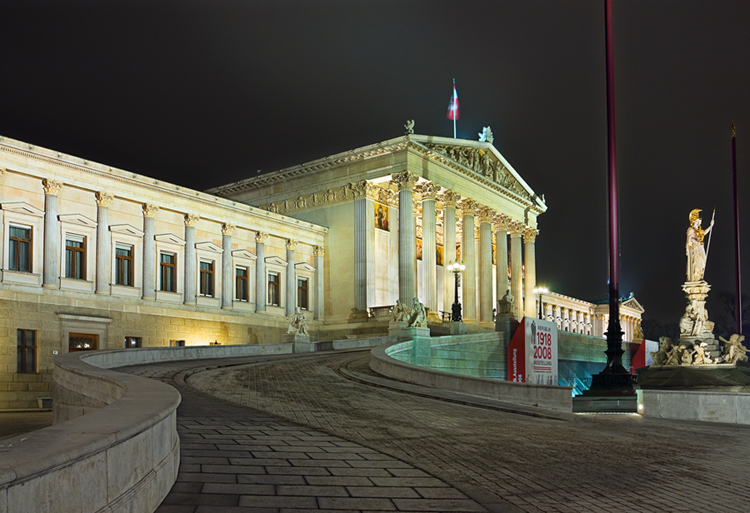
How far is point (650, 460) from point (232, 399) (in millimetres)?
8008

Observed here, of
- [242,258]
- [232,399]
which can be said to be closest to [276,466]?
[232,399]

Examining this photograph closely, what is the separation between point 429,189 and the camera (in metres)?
53.4

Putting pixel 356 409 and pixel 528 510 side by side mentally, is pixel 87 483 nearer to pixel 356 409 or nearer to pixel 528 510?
pixel 528 510

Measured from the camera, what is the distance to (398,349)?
96.3 ft

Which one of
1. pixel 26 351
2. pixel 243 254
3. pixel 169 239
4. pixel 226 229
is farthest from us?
pixel 243 254

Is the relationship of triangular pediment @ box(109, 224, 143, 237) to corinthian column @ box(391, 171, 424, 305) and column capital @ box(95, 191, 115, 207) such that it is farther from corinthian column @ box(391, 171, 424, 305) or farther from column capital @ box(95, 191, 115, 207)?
corinthian column @ box(391, 171, 424, 305)

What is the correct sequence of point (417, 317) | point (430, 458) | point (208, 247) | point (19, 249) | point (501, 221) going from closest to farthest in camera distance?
point (430, 458) → point (417, 317) → point (19, 249) → point (208, 247) → point (501, 221)

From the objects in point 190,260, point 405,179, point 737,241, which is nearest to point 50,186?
point 190,260

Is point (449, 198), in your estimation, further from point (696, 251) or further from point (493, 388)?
point (493, 388)

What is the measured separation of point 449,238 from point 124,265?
24235 mm

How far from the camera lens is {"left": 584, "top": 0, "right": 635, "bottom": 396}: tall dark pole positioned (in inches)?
784

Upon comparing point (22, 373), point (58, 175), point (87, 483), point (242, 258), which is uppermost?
point (58, 175)

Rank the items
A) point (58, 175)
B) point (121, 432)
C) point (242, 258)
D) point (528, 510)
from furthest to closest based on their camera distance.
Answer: point (242, 258)
point (58, 175)
point (528, 510)
point (121, 432)

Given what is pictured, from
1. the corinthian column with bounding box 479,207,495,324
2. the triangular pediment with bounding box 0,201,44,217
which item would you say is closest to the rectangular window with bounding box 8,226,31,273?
the triangular pediment with bounding box 0,201,44,217
